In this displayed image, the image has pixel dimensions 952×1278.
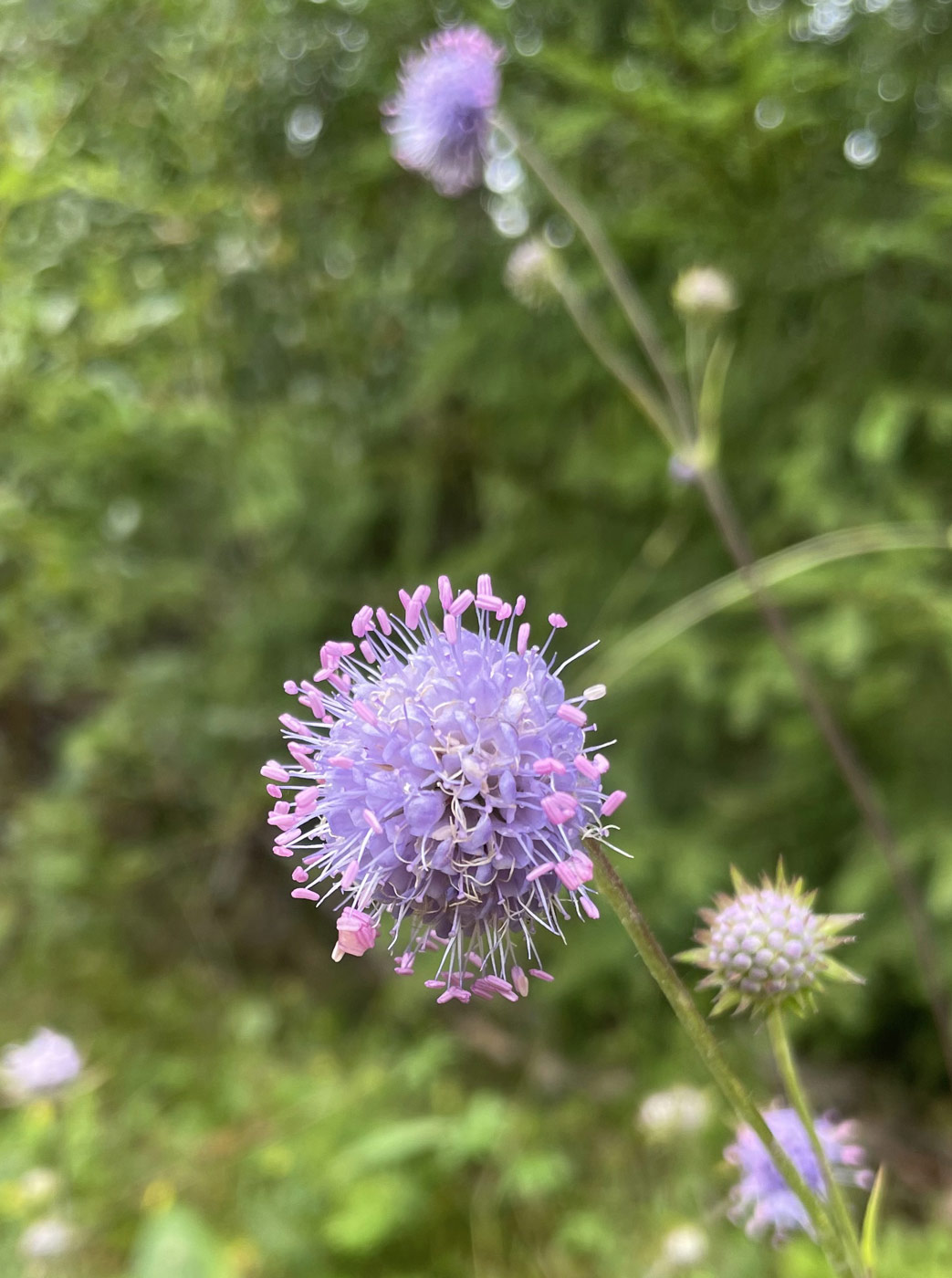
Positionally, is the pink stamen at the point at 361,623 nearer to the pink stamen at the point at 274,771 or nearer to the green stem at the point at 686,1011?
the pink stamen at the point at 274,771

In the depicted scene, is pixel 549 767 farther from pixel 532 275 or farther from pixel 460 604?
pixel 532 275

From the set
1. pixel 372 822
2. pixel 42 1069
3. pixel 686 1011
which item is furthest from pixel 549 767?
pixel 42 1069

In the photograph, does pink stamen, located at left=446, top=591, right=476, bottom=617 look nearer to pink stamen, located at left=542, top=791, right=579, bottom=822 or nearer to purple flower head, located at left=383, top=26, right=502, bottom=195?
pink stamen, located at left=542, top=791, right=579, bottom=822

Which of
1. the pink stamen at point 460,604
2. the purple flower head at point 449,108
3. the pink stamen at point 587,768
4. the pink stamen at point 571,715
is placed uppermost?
the purple flower head at point 449,108

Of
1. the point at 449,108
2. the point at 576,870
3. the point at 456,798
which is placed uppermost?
the point at 449,108

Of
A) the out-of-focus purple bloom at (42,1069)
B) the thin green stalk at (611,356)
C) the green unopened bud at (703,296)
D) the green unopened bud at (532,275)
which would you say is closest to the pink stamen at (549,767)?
the thin green stalk at (611,356)

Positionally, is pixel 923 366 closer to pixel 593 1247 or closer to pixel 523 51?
pixel 523 51
